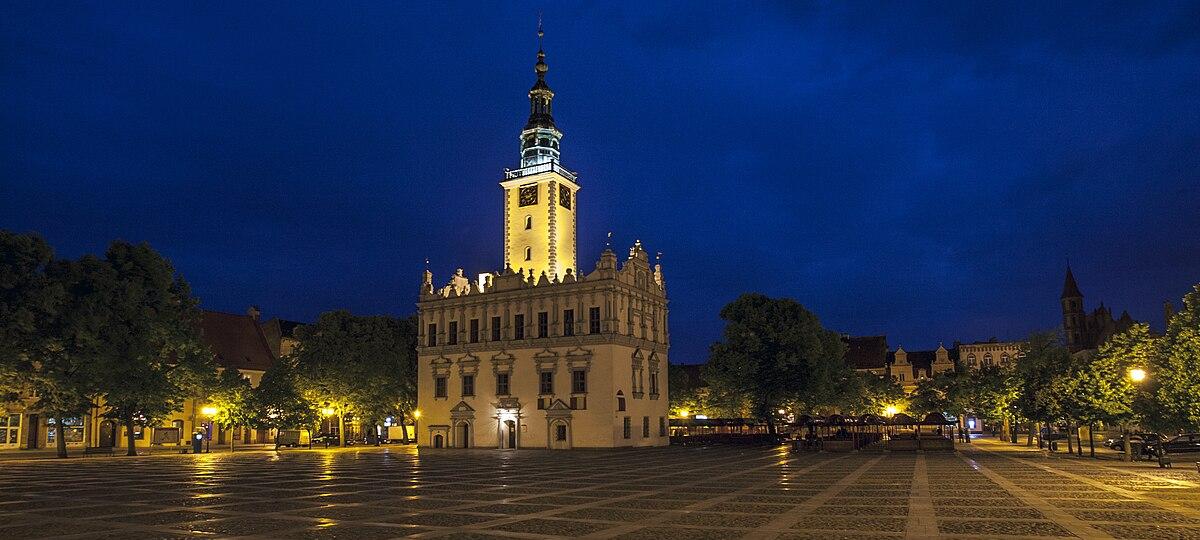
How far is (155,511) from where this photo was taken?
21031 mm

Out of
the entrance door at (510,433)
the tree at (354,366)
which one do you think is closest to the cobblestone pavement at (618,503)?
the entrance door at (510,433)

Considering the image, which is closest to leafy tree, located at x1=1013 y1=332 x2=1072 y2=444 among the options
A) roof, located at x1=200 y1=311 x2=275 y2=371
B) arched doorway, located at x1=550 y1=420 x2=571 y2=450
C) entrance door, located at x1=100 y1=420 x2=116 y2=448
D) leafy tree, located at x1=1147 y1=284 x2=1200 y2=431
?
leafy tree, located at x1=1147 y1=284 x2=1200 y2=431

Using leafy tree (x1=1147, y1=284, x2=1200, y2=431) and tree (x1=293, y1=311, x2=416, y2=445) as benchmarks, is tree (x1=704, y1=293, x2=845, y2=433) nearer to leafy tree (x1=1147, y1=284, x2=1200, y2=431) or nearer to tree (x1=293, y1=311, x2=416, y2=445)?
tree (x1=293, y1=311, x2=416, y2=445)

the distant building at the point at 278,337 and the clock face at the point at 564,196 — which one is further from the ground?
the clock face at the point at 564,196

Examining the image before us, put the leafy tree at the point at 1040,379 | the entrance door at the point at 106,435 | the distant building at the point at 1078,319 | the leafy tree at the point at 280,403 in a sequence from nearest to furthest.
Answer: the leafy tree at the point at 1040,379
the entrance door at the point at 106,435
the leafy tree at the point at 280,403
the distant building at the point at 1078,319

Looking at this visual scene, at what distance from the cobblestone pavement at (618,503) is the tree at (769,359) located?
111ft

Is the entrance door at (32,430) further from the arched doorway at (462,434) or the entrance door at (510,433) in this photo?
the entrance door at (510,433)

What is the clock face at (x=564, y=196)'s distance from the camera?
76206 millimetres

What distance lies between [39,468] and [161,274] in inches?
706

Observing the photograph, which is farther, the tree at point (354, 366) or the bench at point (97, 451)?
the tree at point (354, 366)

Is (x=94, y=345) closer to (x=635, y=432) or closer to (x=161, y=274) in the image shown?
(x=161, y=274)

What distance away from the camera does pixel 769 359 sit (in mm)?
72500

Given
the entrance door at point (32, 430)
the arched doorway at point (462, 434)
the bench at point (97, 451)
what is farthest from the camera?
the arched doorway at point (462, 434)

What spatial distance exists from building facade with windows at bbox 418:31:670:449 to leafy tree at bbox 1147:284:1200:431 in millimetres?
35886
